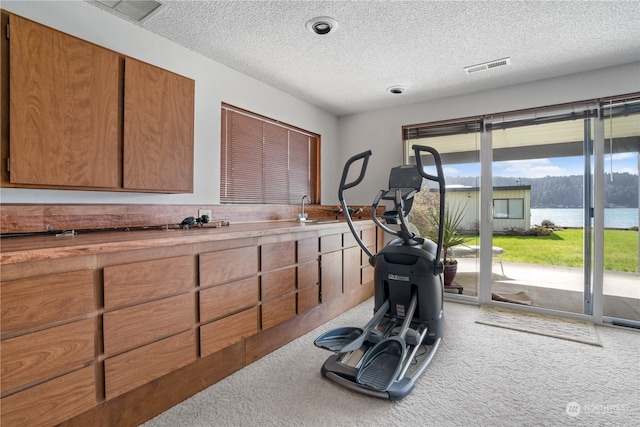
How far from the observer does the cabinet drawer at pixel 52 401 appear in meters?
1.24

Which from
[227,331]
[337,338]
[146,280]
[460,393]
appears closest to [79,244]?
[146,280]

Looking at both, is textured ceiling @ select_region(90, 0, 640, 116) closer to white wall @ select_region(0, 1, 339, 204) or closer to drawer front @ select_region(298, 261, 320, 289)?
white wall @ select_region(0, 1, 339, 204)

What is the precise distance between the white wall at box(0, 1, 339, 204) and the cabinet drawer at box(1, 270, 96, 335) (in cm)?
87

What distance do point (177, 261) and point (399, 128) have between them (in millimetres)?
3481

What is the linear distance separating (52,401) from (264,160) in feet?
8.91

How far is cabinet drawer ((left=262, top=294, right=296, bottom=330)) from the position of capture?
2.40 metres

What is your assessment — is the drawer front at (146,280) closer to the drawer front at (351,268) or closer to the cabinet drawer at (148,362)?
the cabinet drawer at (148,362)

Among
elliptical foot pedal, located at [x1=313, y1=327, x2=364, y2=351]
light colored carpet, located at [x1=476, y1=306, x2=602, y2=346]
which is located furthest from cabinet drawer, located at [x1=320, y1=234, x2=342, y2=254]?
light colored carpet, located at [x1=476, y1=306, x2=602, y2=346]

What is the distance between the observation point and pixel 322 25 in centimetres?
238

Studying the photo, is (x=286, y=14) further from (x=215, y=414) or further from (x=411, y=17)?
(x=215, y=414)

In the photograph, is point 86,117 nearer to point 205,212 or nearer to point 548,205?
point 205,212

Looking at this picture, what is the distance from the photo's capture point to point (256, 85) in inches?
133

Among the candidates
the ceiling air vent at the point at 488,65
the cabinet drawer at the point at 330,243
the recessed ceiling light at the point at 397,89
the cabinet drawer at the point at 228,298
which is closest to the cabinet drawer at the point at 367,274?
the cabinet drawer at the point at 330,243

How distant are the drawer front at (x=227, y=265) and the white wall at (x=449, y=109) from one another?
8.71ft
